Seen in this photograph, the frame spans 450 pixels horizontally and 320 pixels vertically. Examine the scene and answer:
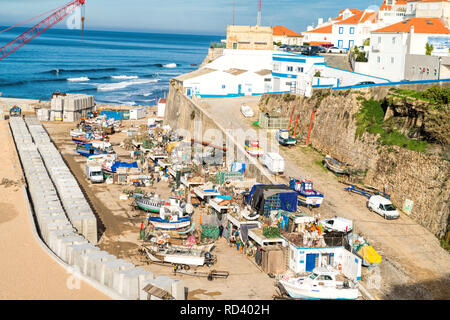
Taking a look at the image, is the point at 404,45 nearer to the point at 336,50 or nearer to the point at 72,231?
the point at 336,50

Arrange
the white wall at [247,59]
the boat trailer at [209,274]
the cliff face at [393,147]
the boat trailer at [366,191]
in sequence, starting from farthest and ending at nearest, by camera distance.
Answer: the white wall at [247,59], the boat trailer at [366,191], the cliff face at [393,147], the boat trailer at [209,274]

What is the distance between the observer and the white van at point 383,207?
21.7m

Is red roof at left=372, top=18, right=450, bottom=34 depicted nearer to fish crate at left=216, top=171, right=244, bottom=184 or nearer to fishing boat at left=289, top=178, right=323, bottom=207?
fishing boat at left=289, top=178, right=323, bottom=207

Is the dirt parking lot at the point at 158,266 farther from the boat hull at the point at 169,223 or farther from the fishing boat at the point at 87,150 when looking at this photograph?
the fishing boat at the point at 87,150

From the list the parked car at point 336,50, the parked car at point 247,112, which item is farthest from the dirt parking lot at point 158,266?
the parked car at point 336,50

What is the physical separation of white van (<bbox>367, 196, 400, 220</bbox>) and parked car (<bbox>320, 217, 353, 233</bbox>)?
2.16m

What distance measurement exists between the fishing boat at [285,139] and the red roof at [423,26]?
10296mm

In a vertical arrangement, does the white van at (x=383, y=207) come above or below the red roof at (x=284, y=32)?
below

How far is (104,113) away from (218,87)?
1183cm

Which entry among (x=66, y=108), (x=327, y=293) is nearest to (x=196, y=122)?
(x=66, y=108)

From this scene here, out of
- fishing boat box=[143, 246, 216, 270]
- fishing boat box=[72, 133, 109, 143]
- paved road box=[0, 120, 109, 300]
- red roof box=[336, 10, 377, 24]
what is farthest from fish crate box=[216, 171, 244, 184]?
red roof box=[336, 10, 377, 24]

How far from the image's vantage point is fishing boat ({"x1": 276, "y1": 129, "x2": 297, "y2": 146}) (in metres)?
30.9
